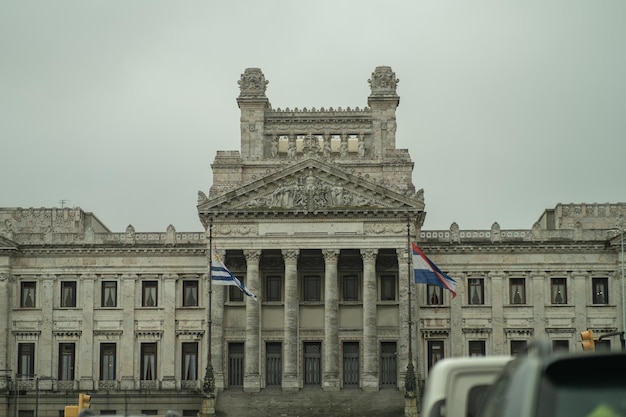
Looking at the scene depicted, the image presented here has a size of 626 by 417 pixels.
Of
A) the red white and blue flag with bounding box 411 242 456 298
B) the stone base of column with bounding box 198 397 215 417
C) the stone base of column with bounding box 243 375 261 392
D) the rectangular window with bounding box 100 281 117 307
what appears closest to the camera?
the red white and blue flag with bounding box 411 242 456 298

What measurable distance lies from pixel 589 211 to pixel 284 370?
2840cm

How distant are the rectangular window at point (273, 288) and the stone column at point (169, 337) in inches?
268

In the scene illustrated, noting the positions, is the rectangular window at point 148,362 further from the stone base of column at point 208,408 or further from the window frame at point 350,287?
the window frame at point 350,287

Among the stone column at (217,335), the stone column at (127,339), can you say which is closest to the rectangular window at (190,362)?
the stone column at (127,339)

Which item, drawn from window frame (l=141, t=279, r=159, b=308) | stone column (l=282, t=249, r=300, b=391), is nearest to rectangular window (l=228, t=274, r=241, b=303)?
stone column (l=282, t=249, r=300, b=391)

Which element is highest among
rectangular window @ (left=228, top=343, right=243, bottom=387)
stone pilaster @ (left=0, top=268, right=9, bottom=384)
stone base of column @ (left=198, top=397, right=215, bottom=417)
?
stone pilaster @ (left=0, top=268, right=9, bottom=384)

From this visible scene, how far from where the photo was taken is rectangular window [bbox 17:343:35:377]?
273 feet

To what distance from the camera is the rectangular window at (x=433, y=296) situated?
83.5m

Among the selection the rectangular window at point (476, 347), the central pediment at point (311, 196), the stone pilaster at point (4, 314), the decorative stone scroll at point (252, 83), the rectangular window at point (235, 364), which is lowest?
the rectangular window at point (235, 364)

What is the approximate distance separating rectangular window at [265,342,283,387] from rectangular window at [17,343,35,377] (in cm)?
1640

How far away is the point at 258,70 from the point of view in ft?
295

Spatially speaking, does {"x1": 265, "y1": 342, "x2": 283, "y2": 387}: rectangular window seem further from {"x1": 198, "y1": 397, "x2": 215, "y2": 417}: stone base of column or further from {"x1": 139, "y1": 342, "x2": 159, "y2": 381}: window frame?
{"x1": 198, "y1": 397, "x2": 215, "y2": 417}: stone base of column

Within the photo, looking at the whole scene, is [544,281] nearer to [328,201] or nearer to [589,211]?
[589,211]

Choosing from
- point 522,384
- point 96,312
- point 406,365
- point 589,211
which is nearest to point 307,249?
point 406,365
